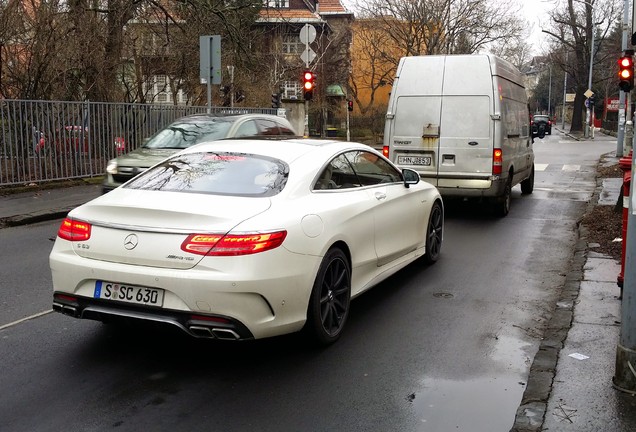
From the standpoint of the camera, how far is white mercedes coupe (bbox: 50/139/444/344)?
13.3 ft

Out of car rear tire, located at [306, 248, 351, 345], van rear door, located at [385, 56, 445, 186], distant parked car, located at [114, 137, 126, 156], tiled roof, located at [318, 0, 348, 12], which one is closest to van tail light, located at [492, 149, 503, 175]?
van rear door, located at [385, 56, 445, 186]

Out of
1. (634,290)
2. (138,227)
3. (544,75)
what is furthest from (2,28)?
(544,75)

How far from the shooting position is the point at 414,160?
11023 millimetres

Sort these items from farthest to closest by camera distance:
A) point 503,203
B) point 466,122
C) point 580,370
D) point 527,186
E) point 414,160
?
point 527,186, point 503,203, point 414,160, point 466,122, point 580,370

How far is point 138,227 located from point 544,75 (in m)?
123

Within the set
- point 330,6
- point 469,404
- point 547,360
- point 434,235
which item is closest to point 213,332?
point 469,404

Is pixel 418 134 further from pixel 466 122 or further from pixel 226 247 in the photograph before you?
pixel 226 247

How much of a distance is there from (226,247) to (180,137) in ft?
26.0

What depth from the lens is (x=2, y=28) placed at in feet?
44.5

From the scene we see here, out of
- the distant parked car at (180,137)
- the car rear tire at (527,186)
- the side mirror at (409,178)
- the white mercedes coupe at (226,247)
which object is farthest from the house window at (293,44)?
the white mercedes coupe at (226,247)

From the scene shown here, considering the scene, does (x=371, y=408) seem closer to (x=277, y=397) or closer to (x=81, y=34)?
(x=277, y=397)

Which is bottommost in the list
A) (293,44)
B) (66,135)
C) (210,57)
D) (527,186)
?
(527,186)

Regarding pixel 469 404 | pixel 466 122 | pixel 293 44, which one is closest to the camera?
pixel 469 404

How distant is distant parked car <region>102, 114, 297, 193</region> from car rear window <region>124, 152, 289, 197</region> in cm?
554
